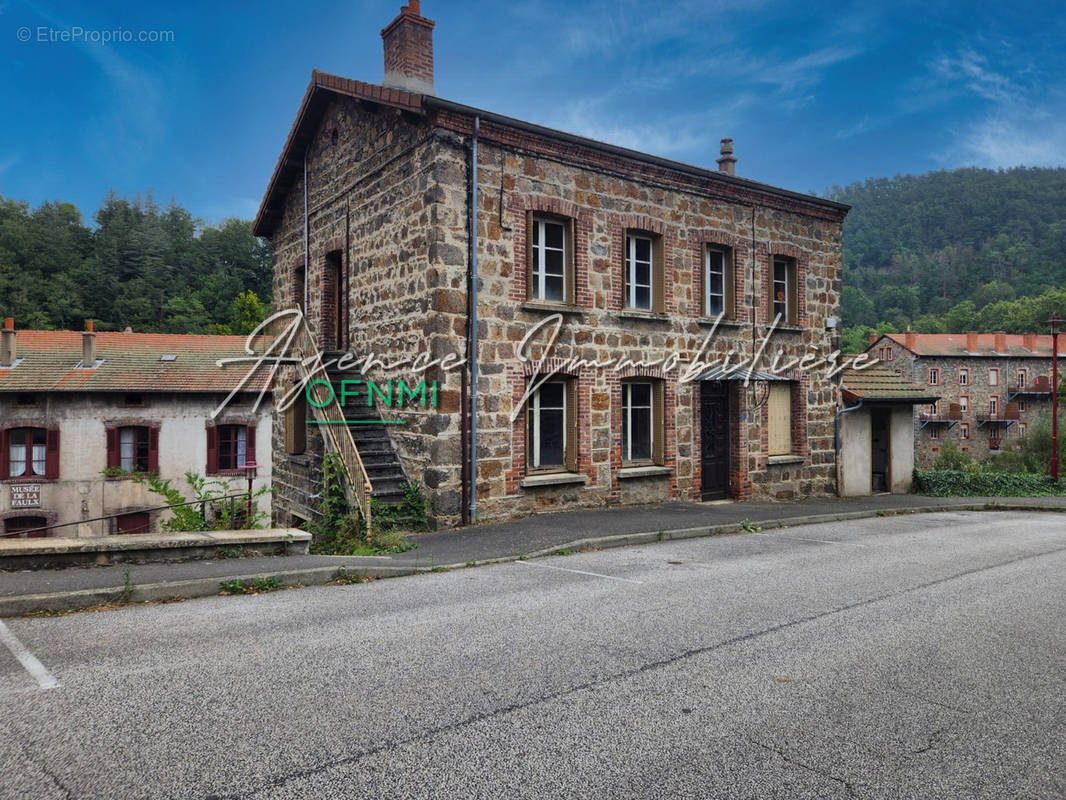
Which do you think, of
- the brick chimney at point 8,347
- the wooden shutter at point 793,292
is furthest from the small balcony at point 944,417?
the brick chimney at point 8,347

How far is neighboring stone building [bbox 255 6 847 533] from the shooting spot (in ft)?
37.6

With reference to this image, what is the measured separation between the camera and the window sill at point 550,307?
12.1 meters

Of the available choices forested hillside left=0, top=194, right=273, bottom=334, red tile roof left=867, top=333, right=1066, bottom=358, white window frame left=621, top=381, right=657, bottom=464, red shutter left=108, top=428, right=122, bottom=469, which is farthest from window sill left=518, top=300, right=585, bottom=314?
red tile roof left=867, top=333, right=1066, bottom=358

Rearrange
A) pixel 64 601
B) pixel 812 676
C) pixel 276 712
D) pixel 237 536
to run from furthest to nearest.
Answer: pixel 237 536
pixel 64 601
pixel 812 676
pixel 276 712

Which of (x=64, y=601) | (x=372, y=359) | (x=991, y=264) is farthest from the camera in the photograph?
(x=991, y=264)

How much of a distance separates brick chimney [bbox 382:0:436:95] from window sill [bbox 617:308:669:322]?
5.22 metres

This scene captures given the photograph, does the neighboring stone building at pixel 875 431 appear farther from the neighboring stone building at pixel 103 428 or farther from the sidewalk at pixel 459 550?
the neighboring stone building at pixel 103 428

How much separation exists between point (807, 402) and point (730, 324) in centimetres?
327

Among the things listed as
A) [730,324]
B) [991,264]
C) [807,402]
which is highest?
[991,264]

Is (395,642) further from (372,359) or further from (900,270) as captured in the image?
(900,270)

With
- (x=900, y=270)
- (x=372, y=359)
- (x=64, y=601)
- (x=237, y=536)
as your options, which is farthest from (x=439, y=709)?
(x=900, y=270)

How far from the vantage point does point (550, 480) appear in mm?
12258

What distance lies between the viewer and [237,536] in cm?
835

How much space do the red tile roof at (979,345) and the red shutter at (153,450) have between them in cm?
5711
